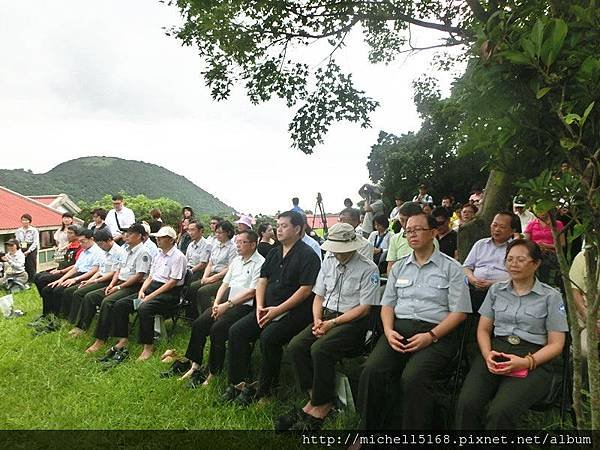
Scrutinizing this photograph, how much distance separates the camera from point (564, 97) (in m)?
2.00

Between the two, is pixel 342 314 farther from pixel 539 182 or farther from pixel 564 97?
pixel 564 97

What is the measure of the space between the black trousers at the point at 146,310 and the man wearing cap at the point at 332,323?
2246 millimetres

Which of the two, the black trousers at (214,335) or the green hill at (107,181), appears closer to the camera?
the black trousers at (214,335)

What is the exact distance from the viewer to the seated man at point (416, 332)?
9.48ft

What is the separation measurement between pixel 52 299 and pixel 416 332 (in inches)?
230

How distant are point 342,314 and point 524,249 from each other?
1.41 metres

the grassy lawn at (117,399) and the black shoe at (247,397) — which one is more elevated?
the black shoe at (247,397)

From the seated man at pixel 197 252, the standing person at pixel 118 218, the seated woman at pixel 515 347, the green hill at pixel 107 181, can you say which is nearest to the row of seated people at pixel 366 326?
the seated woman at pixel 515 347

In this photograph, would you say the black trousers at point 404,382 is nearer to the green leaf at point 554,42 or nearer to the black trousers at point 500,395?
the black trousers at point 500,395

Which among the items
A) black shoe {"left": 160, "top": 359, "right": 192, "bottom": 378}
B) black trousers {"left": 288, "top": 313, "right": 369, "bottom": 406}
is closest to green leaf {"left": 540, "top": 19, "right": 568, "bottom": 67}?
black trousers {"left": 288, "top": 313, "right": 369, "bottom": 406}

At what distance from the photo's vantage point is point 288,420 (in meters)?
3.38

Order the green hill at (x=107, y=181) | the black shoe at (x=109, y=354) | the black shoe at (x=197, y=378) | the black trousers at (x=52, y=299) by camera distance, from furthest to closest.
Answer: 1. the green hill at (x=107, y=181)
2. the black trousers at (x=52, y=299)
3. the black shoe at (x=109, y=354)
4. the black shoe at (x=197, y=378)

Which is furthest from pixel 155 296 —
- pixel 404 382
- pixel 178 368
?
pixel 404 382

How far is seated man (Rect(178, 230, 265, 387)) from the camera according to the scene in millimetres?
4340
